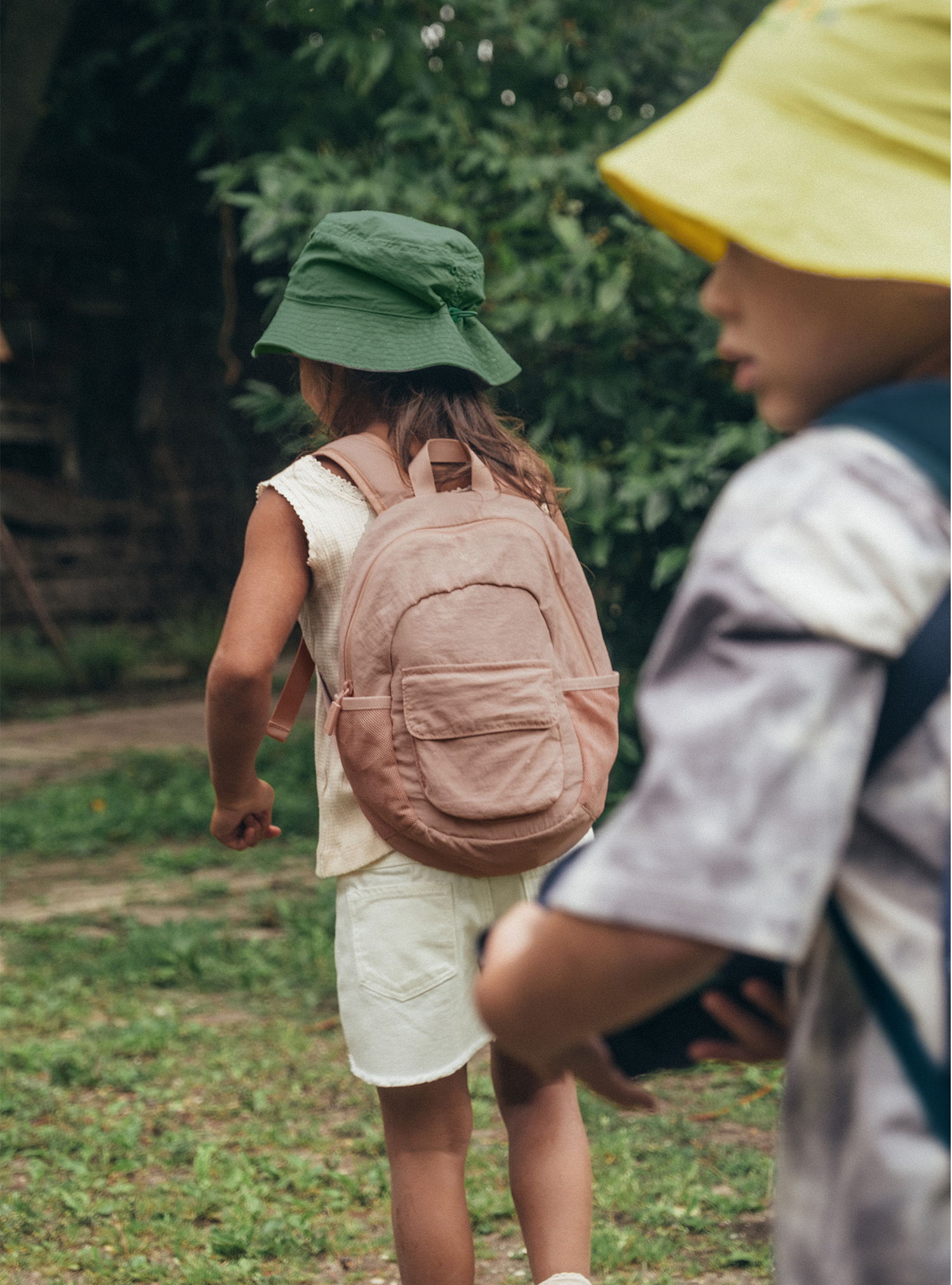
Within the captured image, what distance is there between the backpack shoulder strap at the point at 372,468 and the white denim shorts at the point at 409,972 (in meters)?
0.50

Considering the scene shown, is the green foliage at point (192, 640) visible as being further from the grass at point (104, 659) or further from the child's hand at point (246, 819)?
the child's hand at point (246, 819)

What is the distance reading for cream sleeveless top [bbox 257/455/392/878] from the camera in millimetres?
1920

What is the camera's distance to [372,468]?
1981mm

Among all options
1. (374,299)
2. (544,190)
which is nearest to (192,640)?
(544,190)

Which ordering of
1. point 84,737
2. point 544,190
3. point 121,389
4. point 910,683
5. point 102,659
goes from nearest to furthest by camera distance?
1. point 910,683
2. point 544,190
3. point 84,737
4. point 102,659
5. point 121,389

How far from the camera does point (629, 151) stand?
3.05 feet

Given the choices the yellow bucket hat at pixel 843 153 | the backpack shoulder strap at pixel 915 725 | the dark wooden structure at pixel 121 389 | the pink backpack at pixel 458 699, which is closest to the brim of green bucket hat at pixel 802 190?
the yellow bucket hat at pixel 843 153

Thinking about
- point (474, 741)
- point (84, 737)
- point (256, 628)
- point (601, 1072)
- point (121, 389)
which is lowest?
point (84, 737)

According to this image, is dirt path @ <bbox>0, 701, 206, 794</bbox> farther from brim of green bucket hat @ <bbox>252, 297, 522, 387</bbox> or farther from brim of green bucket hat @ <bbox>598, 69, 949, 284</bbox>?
brim of green bucket hat @ <bbox>598, 69, 949, 284</bbox>

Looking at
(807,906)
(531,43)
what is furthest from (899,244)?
(531,43)

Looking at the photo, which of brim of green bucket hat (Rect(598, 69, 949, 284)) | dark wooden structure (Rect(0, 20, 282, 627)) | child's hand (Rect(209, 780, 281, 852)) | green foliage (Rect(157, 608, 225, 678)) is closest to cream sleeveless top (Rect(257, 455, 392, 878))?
child's hand (Rect(209, 780, 281, 852))

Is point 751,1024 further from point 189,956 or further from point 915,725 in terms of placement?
point 189,956

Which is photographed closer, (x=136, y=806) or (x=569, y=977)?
(x=569, y=977)

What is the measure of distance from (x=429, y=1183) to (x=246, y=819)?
59 cm
